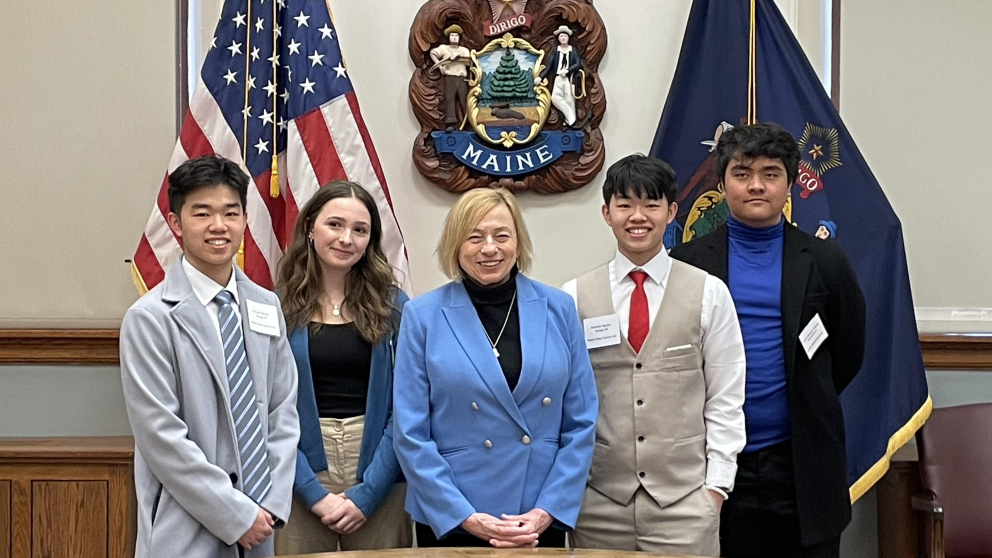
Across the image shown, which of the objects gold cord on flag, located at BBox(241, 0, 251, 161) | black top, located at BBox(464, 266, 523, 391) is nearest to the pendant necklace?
black top, located at BBox(464, 266, 523, 391)

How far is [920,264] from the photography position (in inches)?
142

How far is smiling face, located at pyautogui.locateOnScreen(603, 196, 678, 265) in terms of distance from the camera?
242 centimetres

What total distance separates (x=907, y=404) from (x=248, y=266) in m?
2.31

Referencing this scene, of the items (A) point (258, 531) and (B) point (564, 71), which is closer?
(A) point (258, 531)

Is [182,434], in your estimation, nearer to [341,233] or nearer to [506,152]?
[341,233]

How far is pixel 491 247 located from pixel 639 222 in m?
0.39

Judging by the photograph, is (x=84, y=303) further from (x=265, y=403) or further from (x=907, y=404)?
(x=907, y=404)

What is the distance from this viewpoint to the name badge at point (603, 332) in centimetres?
241

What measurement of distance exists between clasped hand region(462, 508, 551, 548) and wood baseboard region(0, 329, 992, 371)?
6.30 ft

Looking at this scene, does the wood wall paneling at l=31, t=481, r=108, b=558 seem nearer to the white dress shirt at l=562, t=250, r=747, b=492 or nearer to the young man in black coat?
the white dress shirt at l=562, t=250, r=747, b=492

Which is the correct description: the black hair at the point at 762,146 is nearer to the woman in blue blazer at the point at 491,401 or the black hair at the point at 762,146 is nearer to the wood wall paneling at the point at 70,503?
the woman in blue blazer at the point at 491,401

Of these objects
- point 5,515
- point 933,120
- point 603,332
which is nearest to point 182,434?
point 603,332

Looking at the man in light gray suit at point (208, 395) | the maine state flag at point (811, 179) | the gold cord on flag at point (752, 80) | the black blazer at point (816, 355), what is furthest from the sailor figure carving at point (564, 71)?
the man in light gray suit at point (208, 395)

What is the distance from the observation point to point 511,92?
11.7ft
